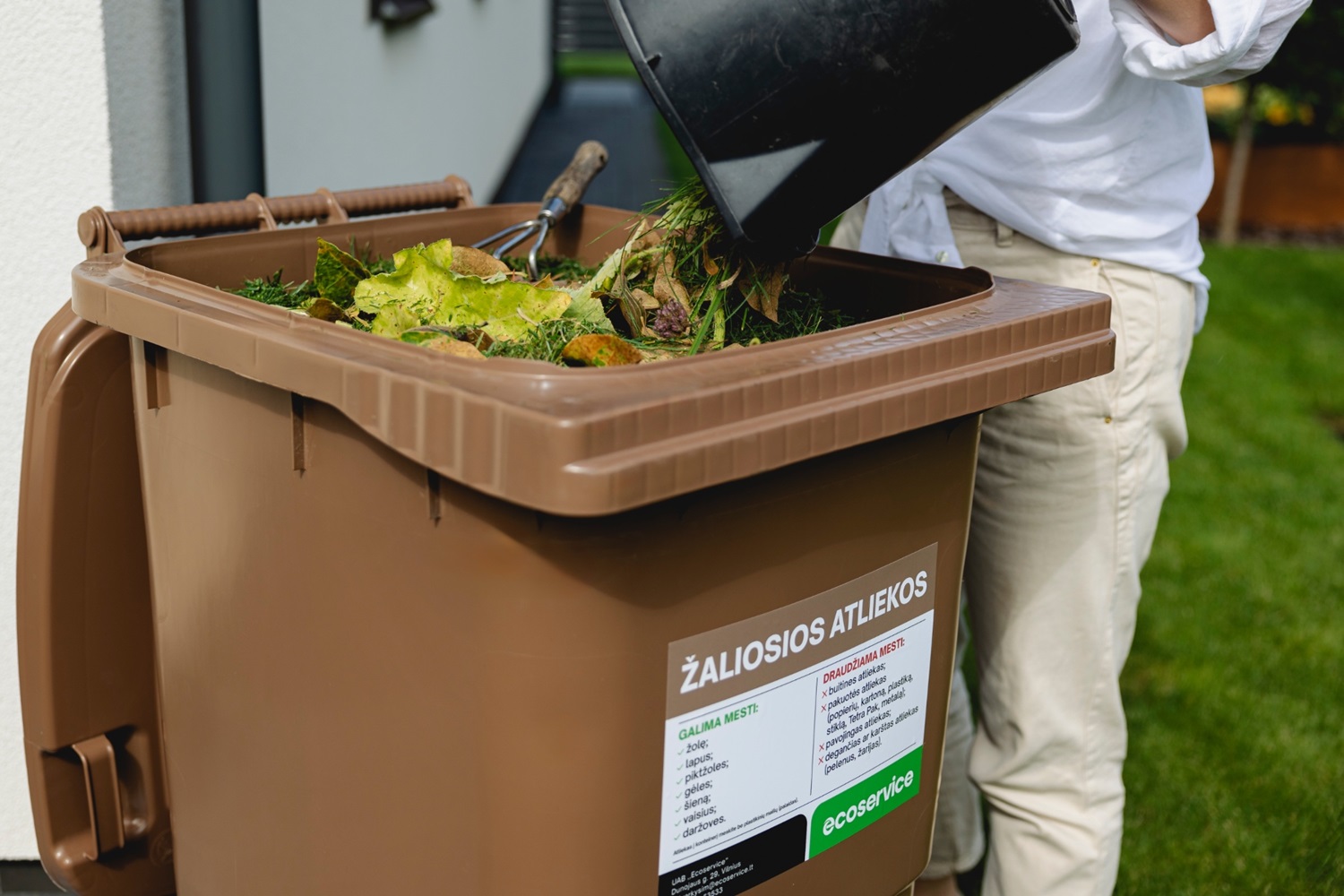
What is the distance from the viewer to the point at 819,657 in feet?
5.11

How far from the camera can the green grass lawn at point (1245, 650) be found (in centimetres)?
297

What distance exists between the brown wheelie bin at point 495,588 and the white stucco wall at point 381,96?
1.51 m

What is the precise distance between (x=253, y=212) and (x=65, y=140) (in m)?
0.35

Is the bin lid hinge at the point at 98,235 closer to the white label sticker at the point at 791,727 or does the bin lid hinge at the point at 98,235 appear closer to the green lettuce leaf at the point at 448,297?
the green lettuce leaf at the point at 448,297

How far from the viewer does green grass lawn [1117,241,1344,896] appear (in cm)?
297

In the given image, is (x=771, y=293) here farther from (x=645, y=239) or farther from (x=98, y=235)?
(x=98, y=235)

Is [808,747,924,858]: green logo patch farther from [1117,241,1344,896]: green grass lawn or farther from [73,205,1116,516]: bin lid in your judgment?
[1117,241,1344,896]: green grass lawn

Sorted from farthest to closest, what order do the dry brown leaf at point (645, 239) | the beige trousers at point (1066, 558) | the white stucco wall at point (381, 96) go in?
the white stucco wall at point (381, 96)
the beige trousers at point (1066, 558)
the dry brown leaf at point (645, 239)

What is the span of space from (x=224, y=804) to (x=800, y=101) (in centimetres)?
117

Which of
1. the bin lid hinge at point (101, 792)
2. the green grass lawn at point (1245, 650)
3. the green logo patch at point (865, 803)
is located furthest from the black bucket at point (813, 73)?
the green grass lawn at point (1245, 650)

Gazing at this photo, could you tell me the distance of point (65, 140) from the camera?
83.1 inches

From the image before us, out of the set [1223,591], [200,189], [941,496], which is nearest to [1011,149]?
[941,496]

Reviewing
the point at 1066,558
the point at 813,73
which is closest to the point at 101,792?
the point at 813,73

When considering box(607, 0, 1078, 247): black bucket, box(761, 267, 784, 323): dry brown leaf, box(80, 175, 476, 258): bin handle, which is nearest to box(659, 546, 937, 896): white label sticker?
box(761, 267, 784, 323): dry brown leaf
